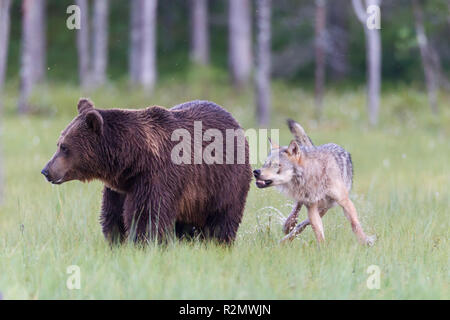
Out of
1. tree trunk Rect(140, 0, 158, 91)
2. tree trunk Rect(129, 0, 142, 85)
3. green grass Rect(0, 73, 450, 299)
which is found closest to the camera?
green grass Rect(0, 73, 450, 299)

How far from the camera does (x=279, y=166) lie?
615 centimetres

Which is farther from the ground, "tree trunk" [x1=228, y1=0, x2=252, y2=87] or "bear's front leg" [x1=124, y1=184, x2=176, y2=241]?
"tree trunk" [x1=228, y1=0, x2=252, y2=87]

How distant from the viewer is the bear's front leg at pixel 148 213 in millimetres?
5676

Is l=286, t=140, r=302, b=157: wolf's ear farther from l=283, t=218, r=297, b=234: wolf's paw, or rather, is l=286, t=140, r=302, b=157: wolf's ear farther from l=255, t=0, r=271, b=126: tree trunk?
l=255, t=0, r=271, b=126: tree trunk

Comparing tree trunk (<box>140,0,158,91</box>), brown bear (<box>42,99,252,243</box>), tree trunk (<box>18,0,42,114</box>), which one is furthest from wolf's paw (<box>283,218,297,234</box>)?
tree trunk (<box>140,0,158,91</box>)

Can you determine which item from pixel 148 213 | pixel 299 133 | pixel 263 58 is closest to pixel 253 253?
pixel 148 213

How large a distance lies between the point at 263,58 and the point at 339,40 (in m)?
12.0

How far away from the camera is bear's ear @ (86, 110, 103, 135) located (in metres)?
5.65

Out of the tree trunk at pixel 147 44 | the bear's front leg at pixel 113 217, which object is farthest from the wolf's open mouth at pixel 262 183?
the tree trunk at pixel 147 44

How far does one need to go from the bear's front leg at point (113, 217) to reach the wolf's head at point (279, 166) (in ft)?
4.07

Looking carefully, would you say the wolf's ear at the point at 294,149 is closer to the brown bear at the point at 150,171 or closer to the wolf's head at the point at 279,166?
the wolf's head at the point at 279,166
